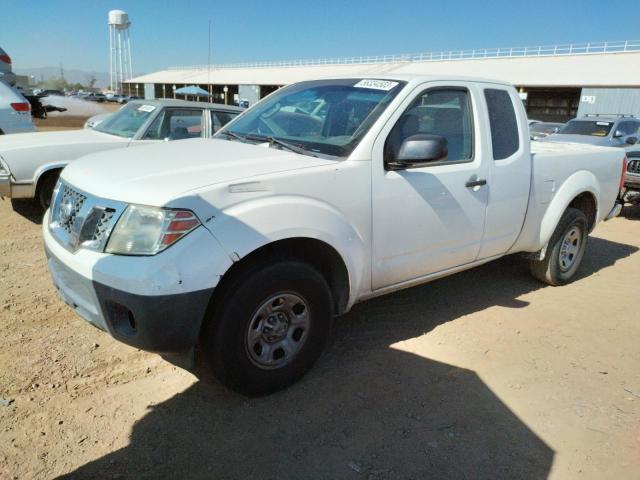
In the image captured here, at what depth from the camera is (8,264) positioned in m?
4.96

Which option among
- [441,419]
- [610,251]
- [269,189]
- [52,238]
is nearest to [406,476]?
[441,419]

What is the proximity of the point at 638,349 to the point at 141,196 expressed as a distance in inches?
152

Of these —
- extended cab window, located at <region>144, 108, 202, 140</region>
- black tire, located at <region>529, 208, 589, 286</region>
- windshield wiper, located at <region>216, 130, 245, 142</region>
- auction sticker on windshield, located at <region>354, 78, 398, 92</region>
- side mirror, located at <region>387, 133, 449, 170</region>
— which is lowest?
black tire, located at <region>529, 208, 589, 286</region>

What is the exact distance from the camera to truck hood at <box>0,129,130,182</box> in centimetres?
593

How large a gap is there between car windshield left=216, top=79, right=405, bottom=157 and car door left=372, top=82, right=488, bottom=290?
19 cm

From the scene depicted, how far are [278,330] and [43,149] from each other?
4.61 metres

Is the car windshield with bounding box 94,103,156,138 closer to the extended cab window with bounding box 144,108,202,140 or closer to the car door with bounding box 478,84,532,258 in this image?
the extended cab window with bounding box 144,108,202,140

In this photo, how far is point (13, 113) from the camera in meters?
8.88

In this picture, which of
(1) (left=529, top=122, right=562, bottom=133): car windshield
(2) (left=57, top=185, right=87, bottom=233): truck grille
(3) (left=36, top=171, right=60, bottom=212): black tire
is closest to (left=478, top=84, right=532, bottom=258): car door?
(2) (left=57, top=185, right=87, bottom=233): truck grille

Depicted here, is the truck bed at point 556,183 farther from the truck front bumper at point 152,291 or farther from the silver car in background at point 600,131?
the silver car in background at point 600,131

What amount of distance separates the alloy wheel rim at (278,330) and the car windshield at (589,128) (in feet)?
41.5

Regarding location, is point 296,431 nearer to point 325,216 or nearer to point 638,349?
point 325,216

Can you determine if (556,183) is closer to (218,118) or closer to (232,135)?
(232,135)

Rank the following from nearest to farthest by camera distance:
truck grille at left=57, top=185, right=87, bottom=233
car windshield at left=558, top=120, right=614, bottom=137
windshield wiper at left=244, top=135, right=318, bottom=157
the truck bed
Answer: truck grille at left=57, top=185, right=87, bottom=233
windshield wiper at left=244, top=135, right=318, bottom=157
the truck bed
car windshield at left=558, top=120, right=614, bottom=137
